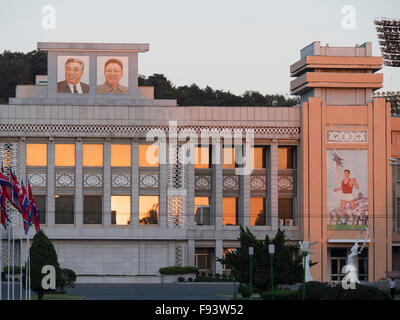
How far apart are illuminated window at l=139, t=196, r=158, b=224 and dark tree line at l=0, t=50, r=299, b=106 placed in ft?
164

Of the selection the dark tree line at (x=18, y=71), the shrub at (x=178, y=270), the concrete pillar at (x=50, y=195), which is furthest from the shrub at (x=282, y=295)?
the dark tree line at (x=18, y=71)

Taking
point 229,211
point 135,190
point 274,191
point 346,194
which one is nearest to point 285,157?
point 274,191

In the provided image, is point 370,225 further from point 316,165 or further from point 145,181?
point 145,181

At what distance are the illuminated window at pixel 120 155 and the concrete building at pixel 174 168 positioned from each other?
126 mm

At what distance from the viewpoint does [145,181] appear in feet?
272

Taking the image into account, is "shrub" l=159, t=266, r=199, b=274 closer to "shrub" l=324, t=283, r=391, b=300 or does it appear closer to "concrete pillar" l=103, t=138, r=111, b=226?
"concrete pillar" l=103, t=138, r=111, b=226

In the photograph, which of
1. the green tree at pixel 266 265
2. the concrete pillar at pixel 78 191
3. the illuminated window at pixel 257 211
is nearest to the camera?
the green tree at pixel 266 265

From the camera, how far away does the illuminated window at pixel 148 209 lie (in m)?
82.9

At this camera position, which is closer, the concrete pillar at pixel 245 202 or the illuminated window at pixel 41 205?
the illuminated window at pixel 41 205

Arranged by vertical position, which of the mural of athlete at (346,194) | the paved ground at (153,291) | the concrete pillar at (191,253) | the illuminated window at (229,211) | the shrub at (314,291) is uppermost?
the mural of athlete at (346,194)

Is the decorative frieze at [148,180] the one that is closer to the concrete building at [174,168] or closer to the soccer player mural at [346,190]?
the concrete building at [174,168]

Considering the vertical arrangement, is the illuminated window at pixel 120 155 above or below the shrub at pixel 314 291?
above
